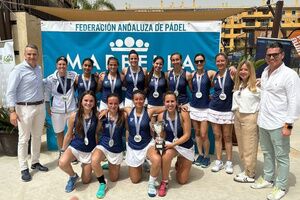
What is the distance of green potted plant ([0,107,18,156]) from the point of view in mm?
5320

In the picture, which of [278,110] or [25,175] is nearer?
[278,110]

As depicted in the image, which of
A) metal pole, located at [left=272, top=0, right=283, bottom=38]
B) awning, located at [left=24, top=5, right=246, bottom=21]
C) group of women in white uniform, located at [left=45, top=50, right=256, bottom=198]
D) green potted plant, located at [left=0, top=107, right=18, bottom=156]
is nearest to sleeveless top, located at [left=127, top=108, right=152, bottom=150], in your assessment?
group of women in white uniform, located at [left=45, top=50, right=256, bottom=198]

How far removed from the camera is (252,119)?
4141 millimetres

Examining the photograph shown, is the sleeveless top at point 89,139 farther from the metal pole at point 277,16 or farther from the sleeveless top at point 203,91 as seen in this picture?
the metal pole at point 277,16

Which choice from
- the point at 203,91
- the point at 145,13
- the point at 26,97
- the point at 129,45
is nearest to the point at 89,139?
the point at 26,97

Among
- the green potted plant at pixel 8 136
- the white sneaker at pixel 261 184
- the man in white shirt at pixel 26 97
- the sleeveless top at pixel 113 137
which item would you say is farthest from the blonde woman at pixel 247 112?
the green potted plant at pixel 8 136

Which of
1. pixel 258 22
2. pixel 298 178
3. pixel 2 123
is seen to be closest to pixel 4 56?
pixel 2 123

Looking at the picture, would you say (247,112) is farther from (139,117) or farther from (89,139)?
(89,139)

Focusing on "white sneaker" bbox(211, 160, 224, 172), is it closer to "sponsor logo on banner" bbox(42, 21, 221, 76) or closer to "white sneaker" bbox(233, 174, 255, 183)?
"white sneaker" bbox(233, 174, 255, 183)

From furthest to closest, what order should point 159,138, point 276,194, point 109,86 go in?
point 109,86
point 159,138
point 276,194

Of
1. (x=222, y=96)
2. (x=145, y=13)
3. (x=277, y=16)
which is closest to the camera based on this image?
(x=222, y=96)

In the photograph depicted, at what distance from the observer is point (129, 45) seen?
558 cm

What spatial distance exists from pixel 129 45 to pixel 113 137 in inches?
78.7

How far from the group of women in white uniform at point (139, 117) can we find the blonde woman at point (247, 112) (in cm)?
5
